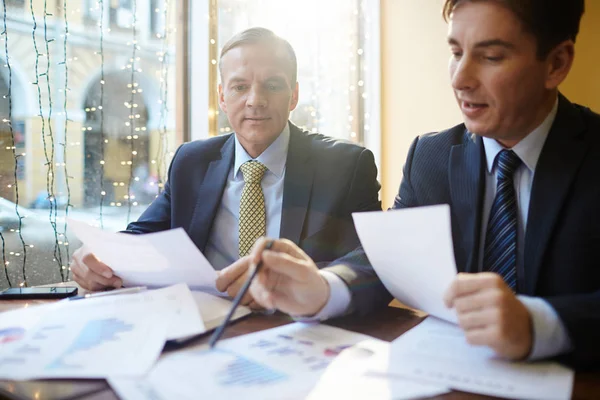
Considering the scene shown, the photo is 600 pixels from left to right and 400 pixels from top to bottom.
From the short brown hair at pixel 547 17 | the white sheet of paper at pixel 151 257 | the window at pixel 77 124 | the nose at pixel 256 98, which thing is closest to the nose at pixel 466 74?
the short brown hair at pixel 547 17

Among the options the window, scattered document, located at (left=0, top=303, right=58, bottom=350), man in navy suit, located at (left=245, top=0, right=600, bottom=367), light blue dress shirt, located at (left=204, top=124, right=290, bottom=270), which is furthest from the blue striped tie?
the window

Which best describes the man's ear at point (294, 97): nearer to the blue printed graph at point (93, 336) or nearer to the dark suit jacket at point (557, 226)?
the dark suit jacket at point (557, 226)

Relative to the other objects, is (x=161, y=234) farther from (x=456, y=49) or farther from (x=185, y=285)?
(x=456, y=49)

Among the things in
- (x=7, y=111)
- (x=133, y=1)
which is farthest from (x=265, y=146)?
(x=133, y=1)

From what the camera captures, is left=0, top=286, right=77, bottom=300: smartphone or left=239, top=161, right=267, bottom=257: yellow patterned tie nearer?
left=0, top=286, right=77, bottom=300: smartphone

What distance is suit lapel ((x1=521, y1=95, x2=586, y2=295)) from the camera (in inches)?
38.9

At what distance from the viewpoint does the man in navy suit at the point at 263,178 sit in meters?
1.47

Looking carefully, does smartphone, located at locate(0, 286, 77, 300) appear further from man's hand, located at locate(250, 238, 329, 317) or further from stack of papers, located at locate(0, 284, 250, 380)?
man's hand, located at locate(250, 238, 329, 317)

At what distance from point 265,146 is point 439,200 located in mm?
639

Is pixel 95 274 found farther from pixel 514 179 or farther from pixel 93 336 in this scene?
pixel 514 179

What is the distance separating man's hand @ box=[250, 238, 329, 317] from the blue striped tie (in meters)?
0.37

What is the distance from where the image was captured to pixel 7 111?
2.19m

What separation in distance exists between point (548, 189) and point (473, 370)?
47 centimetres

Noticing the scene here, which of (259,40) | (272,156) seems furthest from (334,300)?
(259,40)
